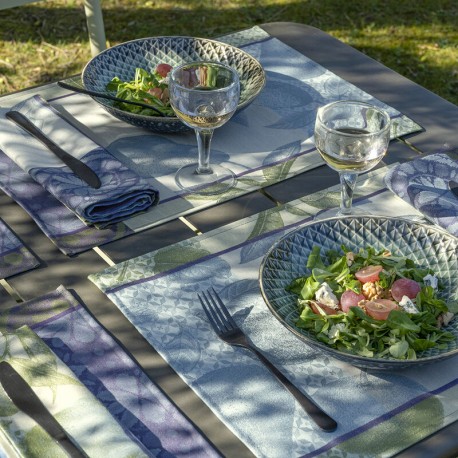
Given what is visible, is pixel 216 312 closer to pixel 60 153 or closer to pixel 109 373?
pixel 109 373

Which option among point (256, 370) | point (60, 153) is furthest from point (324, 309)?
point (60, 153)

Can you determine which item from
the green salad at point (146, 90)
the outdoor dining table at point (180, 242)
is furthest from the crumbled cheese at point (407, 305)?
the green salad at point (146, 90)

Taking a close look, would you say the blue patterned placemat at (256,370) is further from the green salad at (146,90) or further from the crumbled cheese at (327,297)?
the green salad at (146,90)

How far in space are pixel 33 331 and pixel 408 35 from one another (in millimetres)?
3145

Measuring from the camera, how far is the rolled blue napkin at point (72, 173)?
1529 mm

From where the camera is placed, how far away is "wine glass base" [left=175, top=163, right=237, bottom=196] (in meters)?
1.61

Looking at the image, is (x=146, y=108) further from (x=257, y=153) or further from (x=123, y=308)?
(x=123, y=308)

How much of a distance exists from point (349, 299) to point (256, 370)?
16 cm

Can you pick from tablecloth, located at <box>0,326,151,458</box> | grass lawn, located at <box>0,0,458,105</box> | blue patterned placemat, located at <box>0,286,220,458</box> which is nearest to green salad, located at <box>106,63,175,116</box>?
blue patterned placemat, located at <box>0,286,220,458</box>

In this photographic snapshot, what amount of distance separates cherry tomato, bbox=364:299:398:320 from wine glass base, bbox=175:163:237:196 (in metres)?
0.47

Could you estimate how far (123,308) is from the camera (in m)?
1.33

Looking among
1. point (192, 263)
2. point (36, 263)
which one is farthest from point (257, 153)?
point (36, 263)

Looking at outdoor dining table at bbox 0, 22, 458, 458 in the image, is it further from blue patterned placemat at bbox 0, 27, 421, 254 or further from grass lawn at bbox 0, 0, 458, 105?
grass lawn at bbox 0, 0, 458, 105

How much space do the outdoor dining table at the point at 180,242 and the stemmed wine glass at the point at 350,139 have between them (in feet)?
0.43
